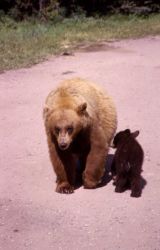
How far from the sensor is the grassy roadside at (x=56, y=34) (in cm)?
1283

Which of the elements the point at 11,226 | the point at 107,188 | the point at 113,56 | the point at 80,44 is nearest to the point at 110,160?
the point at 107,188

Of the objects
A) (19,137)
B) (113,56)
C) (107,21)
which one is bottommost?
(107,21)

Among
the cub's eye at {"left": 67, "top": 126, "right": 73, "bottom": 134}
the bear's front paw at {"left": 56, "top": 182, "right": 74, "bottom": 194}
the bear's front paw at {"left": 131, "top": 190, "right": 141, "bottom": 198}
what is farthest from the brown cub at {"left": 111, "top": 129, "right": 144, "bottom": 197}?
the cub's eye at {"left": 67, "top": 126, "right": 73, "bottom": 134}

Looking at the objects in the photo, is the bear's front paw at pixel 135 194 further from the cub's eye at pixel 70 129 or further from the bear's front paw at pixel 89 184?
the cub's eye at pixel 70 129

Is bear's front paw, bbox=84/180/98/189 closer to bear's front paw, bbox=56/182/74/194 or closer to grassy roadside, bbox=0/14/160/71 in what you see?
bear's front paw, bbox=56/182/74/194

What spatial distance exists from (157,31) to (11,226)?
40.2 ft

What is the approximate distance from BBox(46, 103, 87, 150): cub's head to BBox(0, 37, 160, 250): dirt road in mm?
658

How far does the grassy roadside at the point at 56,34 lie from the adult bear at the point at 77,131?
6.05 meters

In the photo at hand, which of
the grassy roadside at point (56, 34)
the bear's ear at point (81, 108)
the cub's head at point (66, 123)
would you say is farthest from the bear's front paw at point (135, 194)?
the grassy roadside at point (56, 34)

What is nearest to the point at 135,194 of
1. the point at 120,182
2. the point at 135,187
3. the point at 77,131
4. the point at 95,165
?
the point at 135,187

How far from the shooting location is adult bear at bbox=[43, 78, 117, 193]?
211 inches

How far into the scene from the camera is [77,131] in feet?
17.8

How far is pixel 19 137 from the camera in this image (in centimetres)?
767

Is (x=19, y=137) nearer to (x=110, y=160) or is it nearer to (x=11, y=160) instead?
(x=11, y=160)
